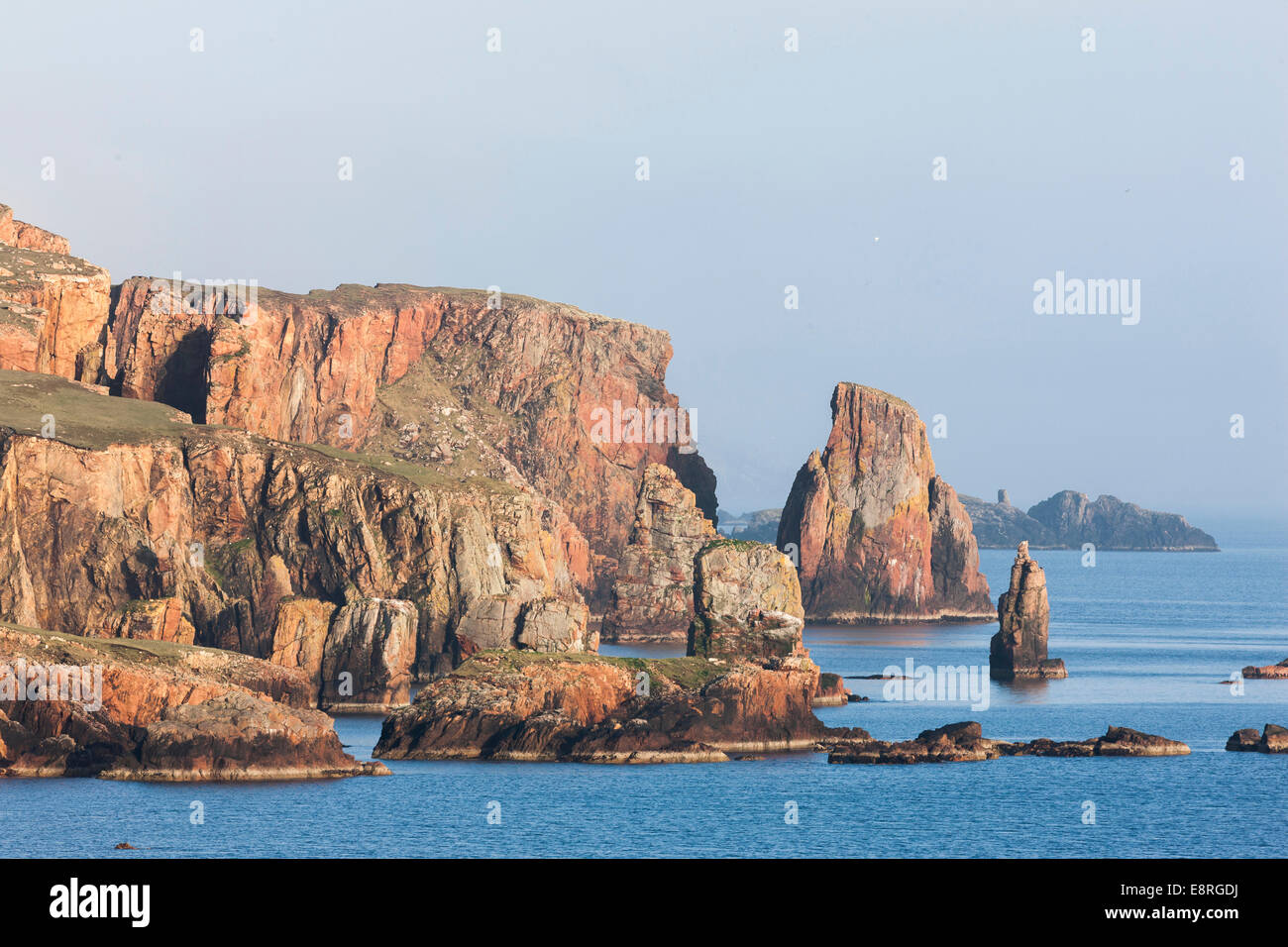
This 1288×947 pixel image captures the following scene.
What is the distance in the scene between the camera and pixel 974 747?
16212 cm

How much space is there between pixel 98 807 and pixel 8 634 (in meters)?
34.8

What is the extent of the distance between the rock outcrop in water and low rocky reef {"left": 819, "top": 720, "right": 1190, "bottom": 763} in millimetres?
6836

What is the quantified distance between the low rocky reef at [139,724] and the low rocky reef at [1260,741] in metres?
82.0

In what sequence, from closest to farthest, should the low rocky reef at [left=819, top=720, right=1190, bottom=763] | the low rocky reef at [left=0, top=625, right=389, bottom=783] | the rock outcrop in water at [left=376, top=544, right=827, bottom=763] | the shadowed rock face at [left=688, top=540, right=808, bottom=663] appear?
the low rocky reef at [left=0, top=625, right=389, bottom=783] < the rock outcrop in water at [left=376, top=544, right=827, bottom=763] < the low rocky reef at [left=819, top=720, right=1190, bottom=763] < the shadowed rock face at [left=688, top=540, right=808, bottom=663]

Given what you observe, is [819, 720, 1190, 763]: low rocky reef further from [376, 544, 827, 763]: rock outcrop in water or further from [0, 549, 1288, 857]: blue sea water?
[376, 544, 827, 763]: rock outcrop in water

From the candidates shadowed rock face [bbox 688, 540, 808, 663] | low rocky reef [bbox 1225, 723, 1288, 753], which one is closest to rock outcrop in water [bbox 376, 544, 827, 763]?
shadowed rock face [bbox 688, 540, 808, 663]

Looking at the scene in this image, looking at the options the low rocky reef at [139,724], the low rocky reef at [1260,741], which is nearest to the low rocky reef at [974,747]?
the low rocky reef at [1260,741]

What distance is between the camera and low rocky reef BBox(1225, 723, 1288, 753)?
166 meters

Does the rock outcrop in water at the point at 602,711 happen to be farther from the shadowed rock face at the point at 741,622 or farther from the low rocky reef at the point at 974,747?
the shadowed rock face at the point at 741,622

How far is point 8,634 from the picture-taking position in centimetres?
15038
